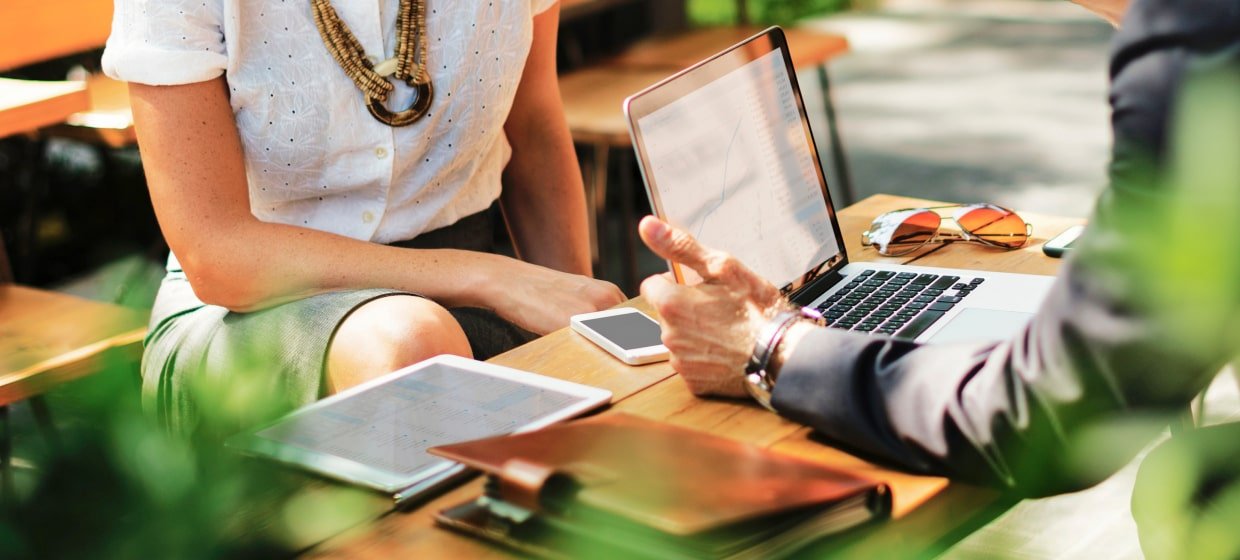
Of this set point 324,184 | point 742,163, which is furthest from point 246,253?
point 742,163

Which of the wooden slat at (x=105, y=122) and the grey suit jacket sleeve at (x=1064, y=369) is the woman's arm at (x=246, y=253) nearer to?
the grey suit jacket sleeve at (x=1064, y=369)

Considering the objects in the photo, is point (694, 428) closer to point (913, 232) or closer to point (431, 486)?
point (431, 486)

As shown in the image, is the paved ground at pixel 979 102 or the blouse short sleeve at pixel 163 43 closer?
the blouse short sleeve at pixel 163 43

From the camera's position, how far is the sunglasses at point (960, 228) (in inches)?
67.4

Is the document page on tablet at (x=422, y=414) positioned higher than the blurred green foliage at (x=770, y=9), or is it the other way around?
the document page on tablet at (x=422, y=414)

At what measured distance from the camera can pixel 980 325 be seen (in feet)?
4.58

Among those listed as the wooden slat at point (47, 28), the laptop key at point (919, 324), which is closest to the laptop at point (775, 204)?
the laptop key at point (919, 324)

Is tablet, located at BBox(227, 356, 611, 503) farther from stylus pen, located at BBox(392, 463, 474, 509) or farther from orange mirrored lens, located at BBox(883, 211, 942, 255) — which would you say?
orange mirrored lens, located at BBox(883, 211, 942, 255)

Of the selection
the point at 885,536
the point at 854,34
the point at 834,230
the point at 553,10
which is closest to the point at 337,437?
the point at 885,536

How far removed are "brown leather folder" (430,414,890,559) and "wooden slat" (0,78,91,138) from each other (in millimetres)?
1732

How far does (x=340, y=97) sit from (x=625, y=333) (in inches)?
21.9

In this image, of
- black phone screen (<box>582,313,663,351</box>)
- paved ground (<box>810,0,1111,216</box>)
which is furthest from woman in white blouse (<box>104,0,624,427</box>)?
paved ground (<box>810,0,1111,216</box>)

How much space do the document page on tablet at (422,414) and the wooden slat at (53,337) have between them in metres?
0.23

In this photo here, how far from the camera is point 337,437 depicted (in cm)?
111
